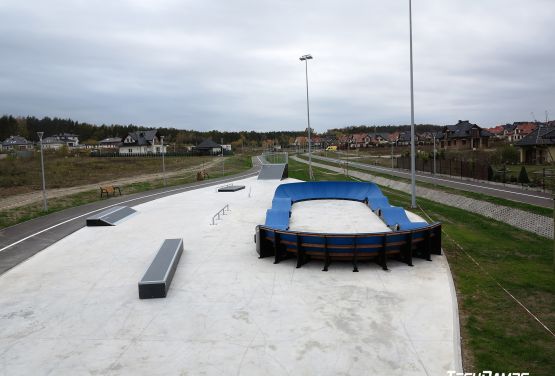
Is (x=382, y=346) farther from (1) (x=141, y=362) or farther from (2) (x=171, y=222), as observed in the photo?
(2) (x=171, y=222)

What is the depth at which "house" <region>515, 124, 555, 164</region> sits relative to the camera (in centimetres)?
4419

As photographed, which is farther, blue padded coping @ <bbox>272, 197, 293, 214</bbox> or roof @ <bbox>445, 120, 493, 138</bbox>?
roof @ <bbox>445, 120, 493, 138</bbox>

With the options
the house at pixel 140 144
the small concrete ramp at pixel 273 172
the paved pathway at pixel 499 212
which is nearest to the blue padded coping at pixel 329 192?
the paved pathway at pixel 499 212

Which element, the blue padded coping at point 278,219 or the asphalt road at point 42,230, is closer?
the asphalt road at point 42,230

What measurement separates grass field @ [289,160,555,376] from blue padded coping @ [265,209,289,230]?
21.9ft

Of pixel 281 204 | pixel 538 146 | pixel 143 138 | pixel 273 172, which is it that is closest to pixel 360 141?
pixel 143 138

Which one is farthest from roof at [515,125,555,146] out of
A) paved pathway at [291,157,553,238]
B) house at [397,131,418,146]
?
house at [397,131,418,146]

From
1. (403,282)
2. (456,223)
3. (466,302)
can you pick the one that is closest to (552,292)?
(466,302)

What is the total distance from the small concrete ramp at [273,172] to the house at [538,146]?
1080 inches

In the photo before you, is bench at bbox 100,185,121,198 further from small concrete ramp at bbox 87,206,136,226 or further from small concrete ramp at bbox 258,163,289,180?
small concrete ramp at bbox 258,163,289,180

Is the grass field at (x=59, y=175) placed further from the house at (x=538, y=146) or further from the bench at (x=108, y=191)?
the house at (x=538, y=146)

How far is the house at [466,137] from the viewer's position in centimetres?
8088

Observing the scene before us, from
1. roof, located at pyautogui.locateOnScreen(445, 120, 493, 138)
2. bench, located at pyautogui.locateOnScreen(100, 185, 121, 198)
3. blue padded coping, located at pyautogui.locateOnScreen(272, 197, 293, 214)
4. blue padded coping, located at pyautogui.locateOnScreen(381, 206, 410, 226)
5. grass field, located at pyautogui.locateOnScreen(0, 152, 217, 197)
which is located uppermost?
roof, located at pyautogui.locateOnScreen(445, 120, 493, 138)

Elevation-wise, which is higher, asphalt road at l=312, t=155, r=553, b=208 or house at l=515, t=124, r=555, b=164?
house at l=515, t=124, r=555, b=164
